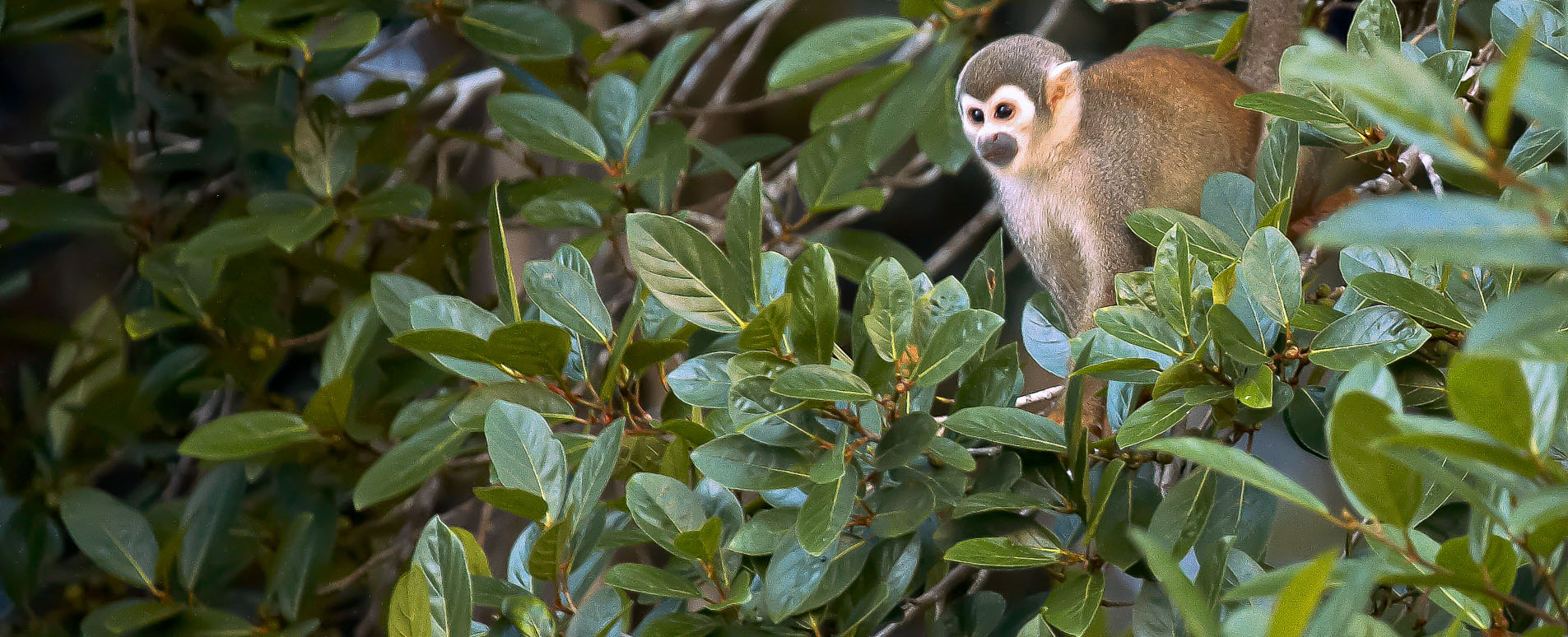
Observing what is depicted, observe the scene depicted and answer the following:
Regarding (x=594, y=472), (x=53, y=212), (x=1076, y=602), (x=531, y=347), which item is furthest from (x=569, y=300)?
(x=53, y=212)

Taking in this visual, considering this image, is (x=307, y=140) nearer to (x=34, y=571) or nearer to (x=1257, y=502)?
(x=34, y=571)

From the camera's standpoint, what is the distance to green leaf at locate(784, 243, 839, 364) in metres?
0.86

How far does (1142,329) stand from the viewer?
84cm

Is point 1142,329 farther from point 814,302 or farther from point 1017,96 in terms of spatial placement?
point 1017,96

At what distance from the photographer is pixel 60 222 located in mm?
1887

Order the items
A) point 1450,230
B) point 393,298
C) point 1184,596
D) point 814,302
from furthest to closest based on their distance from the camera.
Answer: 1. point 393,298
2. point 814,302
3. point 1184,596
4. point 1450,230

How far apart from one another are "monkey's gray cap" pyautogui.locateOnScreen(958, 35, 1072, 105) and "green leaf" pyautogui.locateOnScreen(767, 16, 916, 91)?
0.38ft

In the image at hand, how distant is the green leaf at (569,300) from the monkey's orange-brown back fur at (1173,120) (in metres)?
0.82

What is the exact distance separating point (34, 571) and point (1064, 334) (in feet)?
5.75

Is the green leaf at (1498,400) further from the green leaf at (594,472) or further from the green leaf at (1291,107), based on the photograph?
the green leaf at (594,472)

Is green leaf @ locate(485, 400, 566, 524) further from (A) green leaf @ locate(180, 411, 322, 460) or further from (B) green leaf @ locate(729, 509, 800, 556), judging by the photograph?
(A) green leaf @ locate(180, 411, 322, 460)

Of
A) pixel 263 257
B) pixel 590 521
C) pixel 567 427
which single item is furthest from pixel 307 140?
pixel 590 521

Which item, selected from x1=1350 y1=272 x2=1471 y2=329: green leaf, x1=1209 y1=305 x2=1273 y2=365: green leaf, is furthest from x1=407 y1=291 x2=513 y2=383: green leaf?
x1=1350 y1=272 x2=1471 y2=329: green leaf

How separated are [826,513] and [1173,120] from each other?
87 cm
